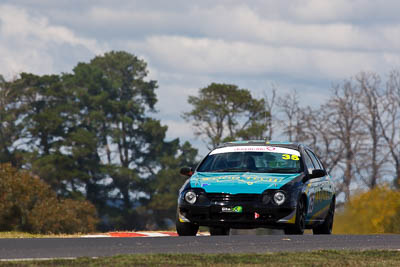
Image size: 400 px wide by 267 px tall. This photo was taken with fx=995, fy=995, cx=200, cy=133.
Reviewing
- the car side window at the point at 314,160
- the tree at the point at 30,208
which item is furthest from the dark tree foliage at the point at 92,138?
the car side window at the point at 314,160

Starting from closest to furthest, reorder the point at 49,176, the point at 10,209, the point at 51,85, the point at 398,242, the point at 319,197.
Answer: the point at 398,242, the point at 319,197, the point at 10,209, the point at 49,176, the point at 51,85

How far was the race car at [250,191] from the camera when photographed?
48.4 ft

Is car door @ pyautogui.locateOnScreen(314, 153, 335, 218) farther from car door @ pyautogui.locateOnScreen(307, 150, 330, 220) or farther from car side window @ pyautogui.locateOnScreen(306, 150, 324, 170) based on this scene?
car side window @ pyautogui.locateOnScreen(306, 150, 324, 170)

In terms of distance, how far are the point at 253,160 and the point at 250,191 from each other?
4.71ft

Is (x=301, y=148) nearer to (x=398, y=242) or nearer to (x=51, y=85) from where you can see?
(x=398, y=242)

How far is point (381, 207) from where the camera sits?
33750mm

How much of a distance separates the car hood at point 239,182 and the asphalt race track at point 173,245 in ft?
2.83

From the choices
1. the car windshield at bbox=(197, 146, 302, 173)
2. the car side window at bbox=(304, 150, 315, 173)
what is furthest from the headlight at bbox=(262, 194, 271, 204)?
the car side window at bbox=(304, 150, 315, 173)

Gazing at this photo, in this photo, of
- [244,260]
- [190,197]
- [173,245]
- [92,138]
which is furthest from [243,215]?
[92,138]

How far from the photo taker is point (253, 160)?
16109 mm

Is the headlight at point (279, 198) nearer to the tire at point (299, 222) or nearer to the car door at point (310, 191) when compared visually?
the tire at point (299, 222)

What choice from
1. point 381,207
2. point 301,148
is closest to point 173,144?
point 381,207

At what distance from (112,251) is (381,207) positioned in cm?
2330

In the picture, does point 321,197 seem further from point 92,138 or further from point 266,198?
point 92,138
